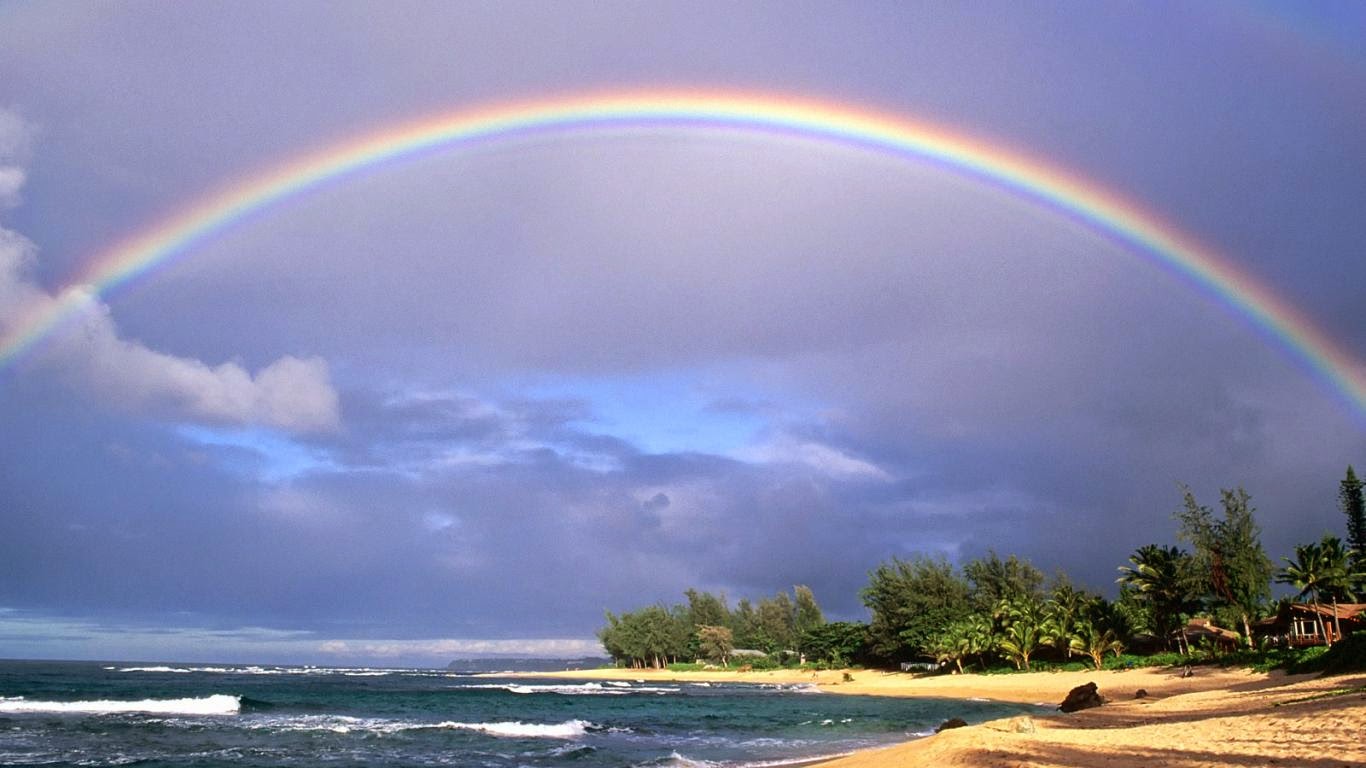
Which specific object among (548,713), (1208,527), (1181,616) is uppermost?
(1208,527)

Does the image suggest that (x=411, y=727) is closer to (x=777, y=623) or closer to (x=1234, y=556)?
(x=1234, y=556)

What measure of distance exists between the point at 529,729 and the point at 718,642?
105 m

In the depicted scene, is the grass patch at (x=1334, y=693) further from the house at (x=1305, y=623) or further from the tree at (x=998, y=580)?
the tree at (x=998, y=580)

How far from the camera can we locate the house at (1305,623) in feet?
161

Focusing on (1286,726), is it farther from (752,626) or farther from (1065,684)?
(752,626)

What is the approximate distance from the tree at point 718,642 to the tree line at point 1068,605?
0.20m

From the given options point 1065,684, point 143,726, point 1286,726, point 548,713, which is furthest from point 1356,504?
point 143,726

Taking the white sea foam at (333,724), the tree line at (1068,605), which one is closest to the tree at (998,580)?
the tree line at (1068,605)

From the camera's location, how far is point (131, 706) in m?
56.6

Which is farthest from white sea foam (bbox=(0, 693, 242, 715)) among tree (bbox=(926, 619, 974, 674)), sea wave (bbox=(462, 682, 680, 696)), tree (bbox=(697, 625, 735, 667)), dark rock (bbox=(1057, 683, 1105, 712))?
tree (bbox=(697, 625, 735, 667))

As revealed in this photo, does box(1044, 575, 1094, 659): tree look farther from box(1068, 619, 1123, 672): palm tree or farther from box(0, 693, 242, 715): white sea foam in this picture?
box(0, 693, 242, 715): white sea foam

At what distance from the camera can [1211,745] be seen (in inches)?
645

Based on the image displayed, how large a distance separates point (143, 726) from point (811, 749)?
31995 mm

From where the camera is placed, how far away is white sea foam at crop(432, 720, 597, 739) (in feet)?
128
